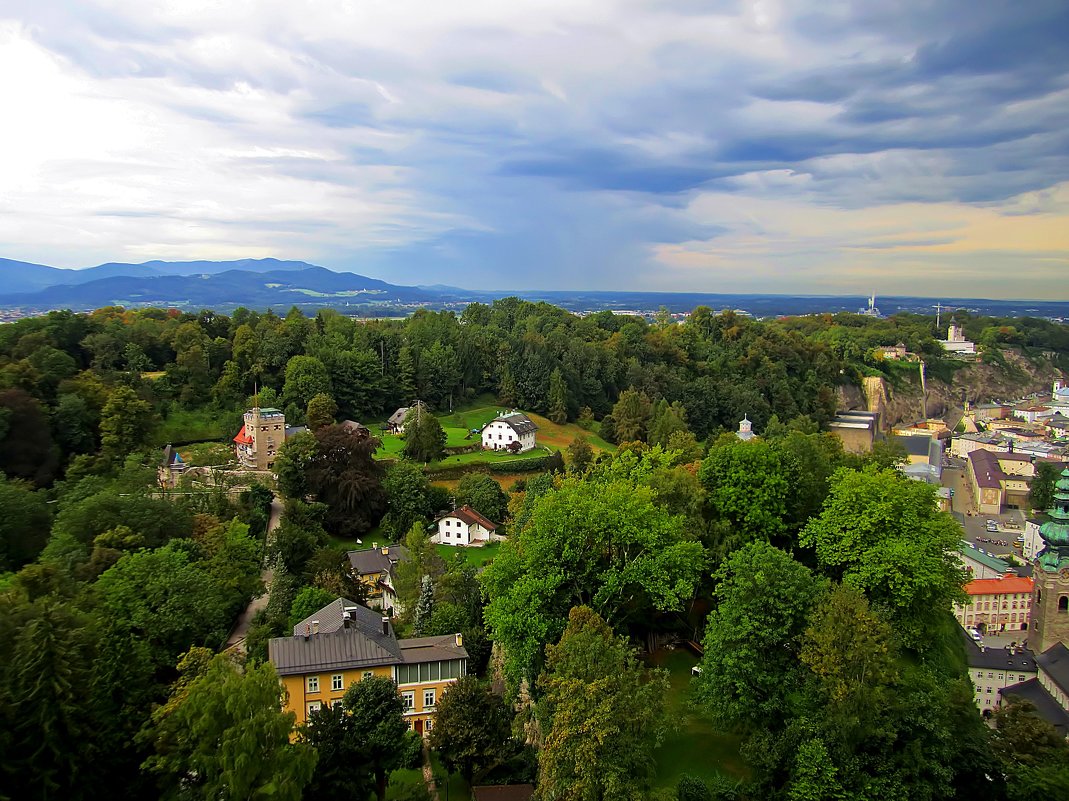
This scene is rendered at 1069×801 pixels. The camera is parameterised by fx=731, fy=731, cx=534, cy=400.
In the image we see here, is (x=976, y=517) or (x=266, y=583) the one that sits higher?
(x=266, y=583)

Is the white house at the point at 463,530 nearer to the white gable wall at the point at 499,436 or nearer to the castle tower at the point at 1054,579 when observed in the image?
the white gable wall at the point at 499,436

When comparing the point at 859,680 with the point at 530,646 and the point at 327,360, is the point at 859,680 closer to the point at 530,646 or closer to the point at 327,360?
the point at 530,646

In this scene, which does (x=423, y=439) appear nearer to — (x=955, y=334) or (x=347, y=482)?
(x=347, y=482)

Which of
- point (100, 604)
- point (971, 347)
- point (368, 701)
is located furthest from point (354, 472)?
point (971, 347)

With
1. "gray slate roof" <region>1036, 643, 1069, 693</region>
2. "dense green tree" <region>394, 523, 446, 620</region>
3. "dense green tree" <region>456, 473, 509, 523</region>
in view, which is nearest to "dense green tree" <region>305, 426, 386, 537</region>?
"dense green tree" <region>456, 473, 509, 523</region>

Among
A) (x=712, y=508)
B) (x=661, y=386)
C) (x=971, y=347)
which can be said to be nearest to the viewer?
(x=712, y=508)

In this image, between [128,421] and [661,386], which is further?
[661,386]
